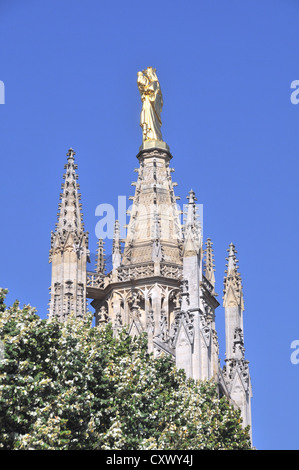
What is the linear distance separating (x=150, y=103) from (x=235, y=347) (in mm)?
21071

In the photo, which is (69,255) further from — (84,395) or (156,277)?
(84,395)

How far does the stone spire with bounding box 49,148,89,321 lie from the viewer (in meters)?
83.4

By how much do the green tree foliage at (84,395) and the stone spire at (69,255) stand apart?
638 inches

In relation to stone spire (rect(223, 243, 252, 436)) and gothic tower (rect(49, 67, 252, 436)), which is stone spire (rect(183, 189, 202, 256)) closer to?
gothic tower (rect(49, 67, 252, 436))

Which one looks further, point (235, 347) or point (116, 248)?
point (116, 248)

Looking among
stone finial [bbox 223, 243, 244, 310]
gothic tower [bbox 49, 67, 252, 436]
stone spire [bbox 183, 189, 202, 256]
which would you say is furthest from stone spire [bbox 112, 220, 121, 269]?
stone spire [bbox 183, 189, 202, 256]

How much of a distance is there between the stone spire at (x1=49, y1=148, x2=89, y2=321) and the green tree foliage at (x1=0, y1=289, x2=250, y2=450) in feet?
53.2

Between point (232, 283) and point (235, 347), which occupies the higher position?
point (232, 283)

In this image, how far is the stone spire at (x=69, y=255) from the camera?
83.4 m

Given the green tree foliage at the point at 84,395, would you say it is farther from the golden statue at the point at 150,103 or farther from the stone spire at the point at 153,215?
the golden statue at the point at 150,103

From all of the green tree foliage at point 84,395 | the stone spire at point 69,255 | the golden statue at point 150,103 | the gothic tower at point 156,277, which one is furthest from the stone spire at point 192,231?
the golden statue at point 150,103

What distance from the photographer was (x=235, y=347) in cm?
8581

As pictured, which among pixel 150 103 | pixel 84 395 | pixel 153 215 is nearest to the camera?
pixel 84 395

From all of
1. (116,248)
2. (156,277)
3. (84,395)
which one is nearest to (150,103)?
(116,248)
